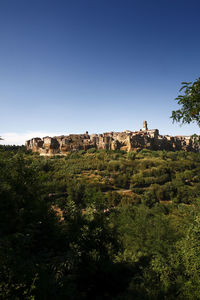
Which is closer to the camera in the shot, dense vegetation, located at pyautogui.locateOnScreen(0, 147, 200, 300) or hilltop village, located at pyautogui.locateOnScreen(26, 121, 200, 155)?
dense vegetation, located at pyautogui.locateOnScreen(0, 147, 200, 300)

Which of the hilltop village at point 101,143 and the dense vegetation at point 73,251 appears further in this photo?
the hilltop village at point 101,143

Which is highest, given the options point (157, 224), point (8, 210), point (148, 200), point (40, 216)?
point (8, 210)

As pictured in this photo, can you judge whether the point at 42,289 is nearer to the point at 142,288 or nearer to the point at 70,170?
the point at 142,288

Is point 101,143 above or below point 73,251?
above

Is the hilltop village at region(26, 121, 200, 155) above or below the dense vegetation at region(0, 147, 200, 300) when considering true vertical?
above

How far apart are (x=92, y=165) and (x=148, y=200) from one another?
30361 millimetres

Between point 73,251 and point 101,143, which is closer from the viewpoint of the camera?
point 73,251

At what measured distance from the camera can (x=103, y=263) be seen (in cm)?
1034

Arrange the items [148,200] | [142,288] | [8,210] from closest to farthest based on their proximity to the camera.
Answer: [8,210] < [142,288] < [148,200]

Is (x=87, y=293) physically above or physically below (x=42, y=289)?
below

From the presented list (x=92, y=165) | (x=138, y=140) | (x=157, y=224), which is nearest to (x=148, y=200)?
(x=157, y=224)

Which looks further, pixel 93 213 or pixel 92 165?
pixel 92 165

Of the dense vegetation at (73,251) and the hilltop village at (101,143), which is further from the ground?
the hilltop village at (101,143)

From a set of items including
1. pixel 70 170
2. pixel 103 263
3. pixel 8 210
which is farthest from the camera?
pixel 70 170
